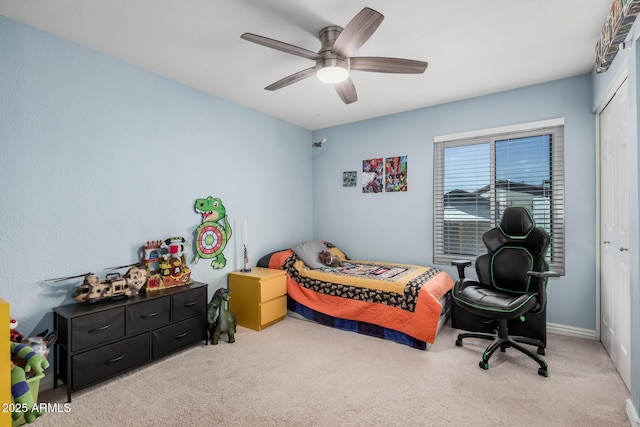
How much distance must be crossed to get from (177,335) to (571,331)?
3799 millimetres

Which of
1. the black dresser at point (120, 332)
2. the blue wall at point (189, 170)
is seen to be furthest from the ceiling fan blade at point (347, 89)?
the black dresser at point (120, 332)

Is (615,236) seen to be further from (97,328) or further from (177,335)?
(97,328)

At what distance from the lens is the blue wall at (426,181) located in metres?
3.02

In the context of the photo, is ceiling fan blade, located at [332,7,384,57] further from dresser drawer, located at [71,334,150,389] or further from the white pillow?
dresser drawer, located at [71,334,150,389]

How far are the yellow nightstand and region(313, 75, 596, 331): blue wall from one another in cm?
141

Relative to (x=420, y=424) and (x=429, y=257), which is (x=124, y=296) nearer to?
(x=420, y=424)

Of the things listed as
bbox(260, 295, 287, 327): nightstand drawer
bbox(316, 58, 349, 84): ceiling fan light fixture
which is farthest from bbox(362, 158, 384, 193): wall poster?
bbox(316, 58, 349, 84): ceiling fan light fixture

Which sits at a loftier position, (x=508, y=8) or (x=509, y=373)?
(x=508, y=8)

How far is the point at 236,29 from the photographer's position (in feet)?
7.27

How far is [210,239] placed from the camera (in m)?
3.39

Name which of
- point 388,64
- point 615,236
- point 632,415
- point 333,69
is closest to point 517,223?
point 615,236

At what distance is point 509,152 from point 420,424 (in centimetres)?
294

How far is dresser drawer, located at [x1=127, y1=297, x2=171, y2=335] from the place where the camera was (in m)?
2.39

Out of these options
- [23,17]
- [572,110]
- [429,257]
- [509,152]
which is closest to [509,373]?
[429,257]
